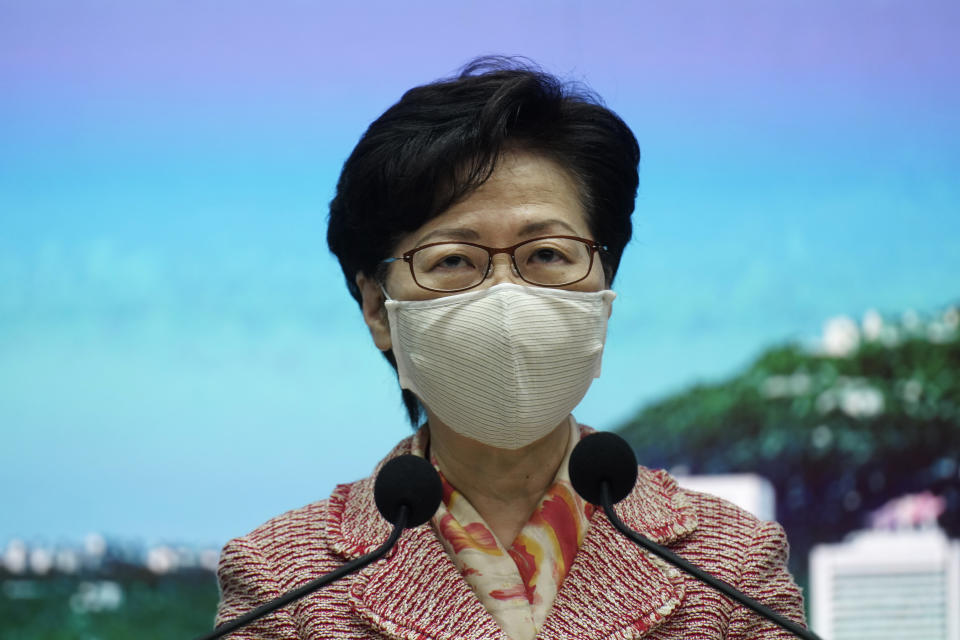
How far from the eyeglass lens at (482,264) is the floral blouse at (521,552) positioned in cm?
30

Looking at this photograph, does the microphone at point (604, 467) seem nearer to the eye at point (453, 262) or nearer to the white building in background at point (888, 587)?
the eye at point (453, 262)

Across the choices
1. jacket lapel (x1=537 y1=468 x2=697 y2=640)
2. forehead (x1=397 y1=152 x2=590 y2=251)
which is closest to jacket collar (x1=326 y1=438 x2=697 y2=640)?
jacket lapel (x1=537 y1=468 x2=697 y2=640)

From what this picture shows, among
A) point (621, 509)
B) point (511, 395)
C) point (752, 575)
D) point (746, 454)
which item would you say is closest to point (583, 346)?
point (511, 395)

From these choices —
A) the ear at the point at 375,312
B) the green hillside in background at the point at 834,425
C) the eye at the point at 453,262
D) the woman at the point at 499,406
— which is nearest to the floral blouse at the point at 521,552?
the woman at the point at 499,406

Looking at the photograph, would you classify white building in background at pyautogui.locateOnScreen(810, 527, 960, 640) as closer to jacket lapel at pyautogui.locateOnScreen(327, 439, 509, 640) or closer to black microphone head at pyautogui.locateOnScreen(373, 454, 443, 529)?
jacket lapel at pyautogui.locateOnScreen(327, 439, 509, 640)

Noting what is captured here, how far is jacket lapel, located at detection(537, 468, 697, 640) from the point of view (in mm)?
1722

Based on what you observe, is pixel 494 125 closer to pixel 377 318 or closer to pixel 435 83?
pixel 435 83

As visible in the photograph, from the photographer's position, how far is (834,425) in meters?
3.15

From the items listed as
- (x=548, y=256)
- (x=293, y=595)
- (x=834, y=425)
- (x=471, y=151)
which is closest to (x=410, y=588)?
(x=293, y=595)

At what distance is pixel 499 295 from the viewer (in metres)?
1.71

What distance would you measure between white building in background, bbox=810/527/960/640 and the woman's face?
4.84 feet

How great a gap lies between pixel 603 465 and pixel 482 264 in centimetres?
38

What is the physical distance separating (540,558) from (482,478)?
0.15m

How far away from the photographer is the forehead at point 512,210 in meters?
1.77
